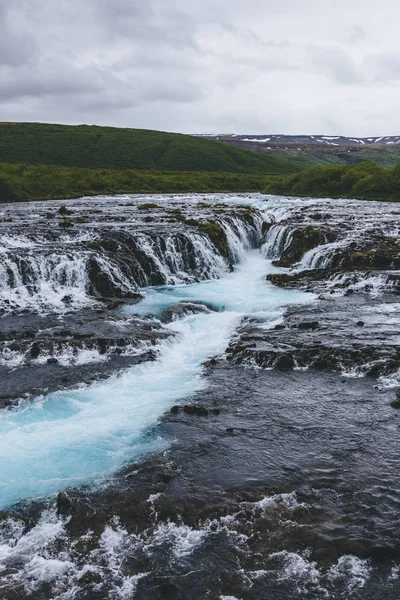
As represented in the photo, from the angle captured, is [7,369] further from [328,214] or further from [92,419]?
Result: [328,214]

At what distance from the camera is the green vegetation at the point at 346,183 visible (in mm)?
75688

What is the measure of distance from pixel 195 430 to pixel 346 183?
249 feet

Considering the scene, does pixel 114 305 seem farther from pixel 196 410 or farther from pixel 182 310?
pixel 196 410

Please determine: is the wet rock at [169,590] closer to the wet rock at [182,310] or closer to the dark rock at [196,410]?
the dark rock at [196,410]

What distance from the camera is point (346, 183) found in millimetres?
82812

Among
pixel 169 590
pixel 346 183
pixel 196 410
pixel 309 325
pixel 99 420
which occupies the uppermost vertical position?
pixel 346 183

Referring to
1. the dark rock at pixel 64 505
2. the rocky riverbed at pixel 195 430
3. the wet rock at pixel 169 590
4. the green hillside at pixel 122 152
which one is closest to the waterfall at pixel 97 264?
the rocky riverbed at pixel 195 430

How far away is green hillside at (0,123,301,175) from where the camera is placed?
14900 cm

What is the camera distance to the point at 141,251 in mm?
34250

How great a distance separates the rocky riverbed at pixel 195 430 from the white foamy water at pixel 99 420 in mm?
66

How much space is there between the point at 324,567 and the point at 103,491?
16.6 ft

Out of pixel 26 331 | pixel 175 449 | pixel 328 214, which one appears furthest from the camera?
pixel 328 214

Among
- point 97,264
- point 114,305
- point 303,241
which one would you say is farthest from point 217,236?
point 114,305

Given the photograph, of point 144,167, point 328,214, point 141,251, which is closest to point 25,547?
point 141,251
